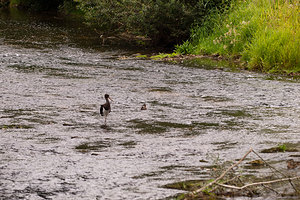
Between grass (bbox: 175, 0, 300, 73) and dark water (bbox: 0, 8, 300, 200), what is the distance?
3.71ft

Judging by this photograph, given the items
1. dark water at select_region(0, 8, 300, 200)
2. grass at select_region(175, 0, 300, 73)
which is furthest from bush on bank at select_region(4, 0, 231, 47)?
dark water at select_region(0, 8, 300, 200)

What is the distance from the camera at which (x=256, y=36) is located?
55.1 ft

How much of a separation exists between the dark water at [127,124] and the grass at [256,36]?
3.71 ft

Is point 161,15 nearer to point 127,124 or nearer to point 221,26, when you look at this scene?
point 221,26

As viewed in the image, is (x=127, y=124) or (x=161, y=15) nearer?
(x=127, y=124)

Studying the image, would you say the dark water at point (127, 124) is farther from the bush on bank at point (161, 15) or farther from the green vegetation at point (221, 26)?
the bush on bank at point (161, 15)

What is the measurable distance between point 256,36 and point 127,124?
27.6 ft

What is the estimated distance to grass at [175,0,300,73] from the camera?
15.7 metres

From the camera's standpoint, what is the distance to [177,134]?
8773mm

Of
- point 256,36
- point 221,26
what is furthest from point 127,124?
point 221,26

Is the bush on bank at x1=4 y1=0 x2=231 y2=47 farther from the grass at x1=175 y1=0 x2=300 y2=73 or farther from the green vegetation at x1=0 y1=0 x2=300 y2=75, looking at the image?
the grass at x1=175 y1=0 x2=300 y2=73

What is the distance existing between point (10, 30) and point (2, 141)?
19621 millimetres

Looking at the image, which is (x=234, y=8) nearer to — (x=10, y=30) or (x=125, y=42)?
(x=125, y=42)

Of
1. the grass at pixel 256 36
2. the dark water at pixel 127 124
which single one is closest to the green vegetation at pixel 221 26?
the grass at pixel 256 36
